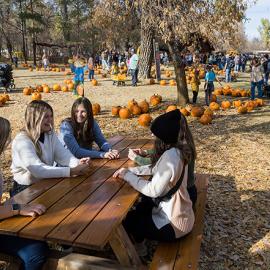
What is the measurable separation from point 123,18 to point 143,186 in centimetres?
828

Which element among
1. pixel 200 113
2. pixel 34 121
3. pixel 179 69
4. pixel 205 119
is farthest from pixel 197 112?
pixel 34 121

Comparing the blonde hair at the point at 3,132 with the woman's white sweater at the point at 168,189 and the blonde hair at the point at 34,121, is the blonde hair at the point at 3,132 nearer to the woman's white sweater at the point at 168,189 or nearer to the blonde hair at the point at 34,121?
the blonde hair at the point at 34,121

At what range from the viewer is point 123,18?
10.4 metres

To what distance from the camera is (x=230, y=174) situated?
18.6 feet

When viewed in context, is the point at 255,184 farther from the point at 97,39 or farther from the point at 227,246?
the point at 97,39

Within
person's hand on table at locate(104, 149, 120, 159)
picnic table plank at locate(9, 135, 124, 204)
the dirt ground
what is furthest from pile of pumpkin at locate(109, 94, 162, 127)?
picnic table plank at locate(9, 135, 124, 204)

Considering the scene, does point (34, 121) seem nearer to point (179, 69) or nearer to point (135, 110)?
point (135, 110)

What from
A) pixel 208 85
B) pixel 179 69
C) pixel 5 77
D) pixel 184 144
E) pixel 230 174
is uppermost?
pixel 179 69

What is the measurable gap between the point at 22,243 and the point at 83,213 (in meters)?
0.54

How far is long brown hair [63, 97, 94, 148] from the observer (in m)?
4.11

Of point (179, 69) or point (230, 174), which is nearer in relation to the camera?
point (230, 174)

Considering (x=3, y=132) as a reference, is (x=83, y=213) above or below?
below

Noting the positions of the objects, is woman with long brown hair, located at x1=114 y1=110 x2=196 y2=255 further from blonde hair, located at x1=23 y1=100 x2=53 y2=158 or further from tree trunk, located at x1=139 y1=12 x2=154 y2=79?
tree trunk, located at x1=139 y1=12 x2=154 y2=79

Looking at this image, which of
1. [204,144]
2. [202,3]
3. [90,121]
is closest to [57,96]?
[202,3]
